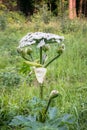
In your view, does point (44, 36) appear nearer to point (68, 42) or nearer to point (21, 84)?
point (21, 84)

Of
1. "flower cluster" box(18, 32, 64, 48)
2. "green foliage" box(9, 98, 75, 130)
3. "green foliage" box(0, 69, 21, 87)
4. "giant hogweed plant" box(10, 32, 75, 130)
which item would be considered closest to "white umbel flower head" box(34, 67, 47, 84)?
"giant hogweed plant" box(10, 32, 75, 130)

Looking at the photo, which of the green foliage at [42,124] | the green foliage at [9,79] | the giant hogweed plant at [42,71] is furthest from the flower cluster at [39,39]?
the green foliage at [9,79]

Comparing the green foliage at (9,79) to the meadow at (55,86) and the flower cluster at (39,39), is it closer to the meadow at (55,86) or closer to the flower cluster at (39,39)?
the meadow at (55,86)

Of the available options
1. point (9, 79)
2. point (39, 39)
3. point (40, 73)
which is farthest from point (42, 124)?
point (9, 79)

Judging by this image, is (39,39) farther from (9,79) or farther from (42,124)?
(9,79)

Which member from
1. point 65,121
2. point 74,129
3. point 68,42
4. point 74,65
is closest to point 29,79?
point 74,65

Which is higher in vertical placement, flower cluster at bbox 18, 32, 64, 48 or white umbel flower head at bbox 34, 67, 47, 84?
flower cluster at bbox 18, 32, 64, 48

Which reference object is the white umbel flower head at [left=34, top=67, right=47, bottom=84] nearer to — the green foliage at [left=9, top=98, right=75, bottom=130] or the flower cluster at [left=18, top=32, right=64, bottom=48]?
the flower cluster at [left=18, top=32, right=64, bottom=48]

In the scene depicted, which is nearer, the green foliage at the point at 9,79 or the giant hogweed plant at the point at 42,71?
the giant hogweed plant at the point at 42,71

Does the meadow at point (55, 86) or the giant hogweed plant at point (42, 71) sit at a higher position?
the giant hogweed plant at point (42, 71)

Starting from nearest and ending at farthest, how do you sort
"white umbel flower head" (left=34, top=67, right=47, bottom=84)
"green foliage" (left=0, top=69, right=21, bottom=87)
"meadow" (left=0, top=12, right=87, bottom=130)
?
1. "white umbel flower head" (left=34, top=67, right=47, bottom=84)
2. "meadow" (left=0, top=12, right=87, bottom=130)
3. "green foliage" (left=0, top=69, right=21, bottom=87)

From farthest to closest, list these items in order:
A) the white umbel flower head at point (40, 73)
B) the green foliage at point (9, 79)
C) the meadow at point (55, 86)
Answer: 1. the green foliage at point (9, 79)
2. the meadow at point (55, 86)
3. the white umbel flower head at point (40, 73)

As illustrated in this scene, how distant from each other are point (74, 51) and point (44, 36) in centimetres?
352

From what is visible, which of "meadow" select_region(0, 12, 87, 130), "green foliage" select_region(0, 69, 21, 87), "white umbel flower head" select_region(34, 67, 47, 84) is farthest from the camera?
"green foliage" select_region(0, 69, 21, 87)
